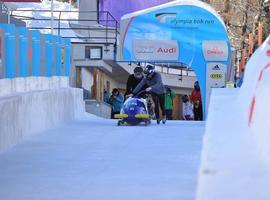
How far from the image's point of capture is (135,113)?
15305 millimetres

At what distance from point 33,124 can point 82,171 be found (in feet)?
14.0

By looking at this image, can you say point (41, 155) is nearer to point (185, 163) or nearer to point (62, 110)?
point (185, 163)

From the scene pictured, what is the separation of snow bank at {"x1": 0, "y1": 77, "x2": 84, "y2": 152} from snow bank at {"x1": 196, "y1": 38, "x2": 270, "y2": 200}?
20.6 ft

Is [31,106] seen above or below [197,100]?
above

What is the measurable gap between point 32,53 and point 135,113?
261 centimetres

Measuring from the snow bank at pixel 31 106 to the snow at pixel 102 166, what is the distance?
22 cm

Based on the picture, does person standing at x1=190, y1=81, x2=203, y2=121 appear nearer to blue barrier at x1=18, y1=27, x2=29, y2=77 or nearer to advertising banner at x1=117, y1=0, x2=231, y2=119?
advertising banner at x1=117, y1=0, x2=231, y2=119

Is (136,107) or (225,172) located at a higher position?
(225,172)

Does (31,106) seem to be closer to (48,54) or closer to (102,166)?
(48,54)

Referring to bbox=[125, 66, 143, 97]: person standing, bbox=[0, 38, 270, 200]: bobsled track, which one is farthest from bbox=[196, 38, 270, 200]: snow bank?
bbox=[125, 66, 143, 97]: person standing

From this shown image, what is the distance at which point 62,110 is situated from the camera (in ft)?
52.1

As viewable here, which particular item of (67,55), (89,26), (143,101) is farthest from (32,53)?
(89,26)

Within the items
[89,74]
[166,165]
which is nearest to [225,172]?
[166,165]

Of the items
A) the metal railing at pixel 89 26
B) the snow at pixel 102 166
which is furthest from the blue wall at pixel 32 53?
the metal railing at pixel 89 26
